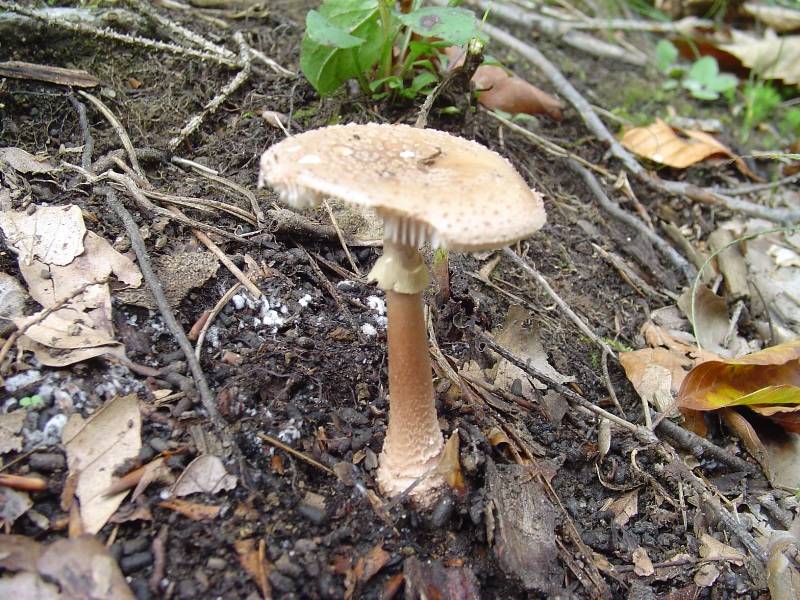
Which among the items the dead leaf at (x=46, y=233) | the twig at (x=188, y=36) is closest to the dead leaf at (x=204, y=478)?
the dead leaf at (x=46, y=233)

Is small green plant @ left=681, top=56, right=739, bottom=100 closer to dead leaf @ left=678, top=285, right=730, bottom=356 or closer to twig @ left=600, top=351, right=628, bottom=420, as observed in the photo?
dead leaf @ left=678, top=285, right=730, bottom=356

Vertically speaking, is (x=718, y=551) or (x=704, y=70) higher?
(x=704, y=70)

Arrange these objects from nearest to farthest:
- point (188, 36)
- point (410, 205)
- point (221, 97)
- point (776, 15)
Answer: point (410, 205) → point (221, 97) → point (188, 36) → point (776, 15)

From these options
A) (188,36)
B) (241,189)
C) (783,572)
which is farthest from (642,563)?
(188,36)

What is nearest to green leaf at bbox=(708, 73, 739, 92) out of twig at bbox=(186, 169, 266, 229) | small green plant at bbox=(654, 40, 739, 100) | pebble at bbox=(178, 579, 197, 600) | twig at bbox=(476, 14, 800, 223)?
small green plant at bbox=(654, 40, 739, 100)

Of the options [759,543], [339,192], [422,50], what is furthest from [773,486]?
[422,50]

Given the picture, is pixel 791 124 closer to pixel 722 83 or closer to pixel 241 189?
pixel 722 83

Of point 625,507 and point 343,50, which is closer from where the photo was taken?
point 625,507

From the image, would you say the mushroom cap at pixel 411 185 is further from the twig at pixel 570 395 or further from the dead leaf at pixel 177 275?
the twig at pixel 570 395

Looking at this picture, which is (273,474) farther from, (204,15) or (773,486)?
(204,15)
